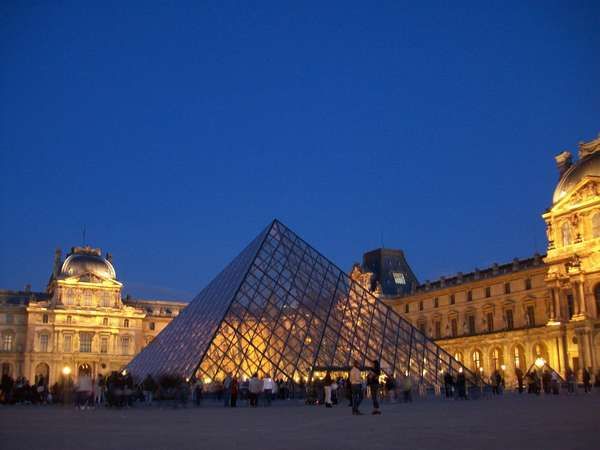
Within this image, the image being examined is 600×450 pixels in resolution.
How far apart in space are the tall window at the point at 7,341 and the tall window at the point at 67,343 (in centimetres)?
441

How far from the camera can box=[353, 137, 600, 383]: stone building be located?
4047cm

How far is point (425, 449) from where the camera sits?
6.68m

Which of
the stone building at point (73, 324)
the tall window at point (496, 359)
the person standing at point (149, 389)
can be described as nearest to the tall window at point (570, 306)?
the tall window at point (496, 359)

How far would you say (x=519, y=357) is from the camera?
151 ft

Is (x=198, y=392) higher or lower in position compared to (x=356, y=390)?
lower

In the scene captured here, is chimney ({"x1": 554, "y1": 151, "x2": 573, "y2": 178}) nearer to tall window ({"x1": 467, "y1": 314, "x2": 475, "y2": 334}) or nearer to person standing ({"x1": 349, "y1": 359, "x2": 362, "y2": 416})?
tall window ({"x1": 467, "y1": 314, "x2": 475, "y2": 334})

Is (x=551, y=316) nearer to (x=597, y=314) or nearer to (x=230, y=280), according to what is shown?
(x=597, y=314)

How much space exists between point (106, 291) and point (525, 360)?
3897 centimetres

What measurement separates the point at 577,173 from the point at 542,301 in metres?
8.54

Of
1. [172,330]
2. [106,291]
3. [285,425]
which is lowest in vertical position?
[285,425]

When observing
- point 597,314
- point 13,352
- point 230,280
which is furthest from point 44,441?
point 13,352

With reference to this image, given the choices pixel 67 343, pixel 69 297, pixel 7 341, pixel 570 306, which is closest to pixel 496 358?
pixel 570 306

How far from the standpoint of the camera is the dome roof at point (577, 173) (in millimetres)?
41125

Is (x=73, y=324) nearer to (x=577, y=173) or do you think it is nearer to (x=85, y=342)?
(x=85, y=342)
